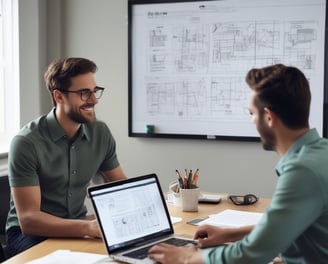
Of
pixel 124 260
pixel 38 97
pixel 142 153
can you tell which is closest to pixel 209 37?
pixel 142 153

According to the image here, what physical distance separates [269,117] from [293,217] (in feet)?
0.92

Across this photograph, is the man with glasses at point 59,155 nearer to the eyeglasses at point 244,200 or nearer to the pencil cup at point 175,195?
the pencil cup at point 175,195

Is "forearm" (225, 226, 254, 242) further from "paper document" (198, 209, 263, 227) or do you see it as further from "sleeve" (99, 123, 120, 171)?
"sleeve" (99, 123, 120, 171)

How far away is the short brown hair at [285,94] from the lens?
133 cm

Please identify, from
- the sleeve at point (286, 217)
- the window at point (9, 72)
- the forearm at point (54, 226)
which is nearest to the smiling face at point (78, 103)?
the forearm at point (54, 226)

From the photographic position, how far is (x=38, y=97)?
3.61m

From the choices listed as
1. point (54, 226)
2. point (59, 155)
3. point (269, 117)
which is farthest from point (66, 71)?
point (269, 117)

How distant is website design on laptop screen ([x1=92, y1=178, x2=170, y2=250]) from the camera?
1.65 metres

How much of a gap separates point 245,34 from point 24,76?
154 cm

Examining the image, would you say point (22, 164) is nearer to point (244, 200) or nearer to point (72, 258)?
point (72, 258)

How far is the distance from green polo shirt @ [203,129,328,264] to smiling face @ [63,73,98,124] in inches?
44.3

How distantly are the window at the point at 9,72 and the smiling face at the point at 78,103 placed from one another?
4.66ft

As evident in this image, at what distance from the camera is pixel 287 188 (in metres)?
1.24

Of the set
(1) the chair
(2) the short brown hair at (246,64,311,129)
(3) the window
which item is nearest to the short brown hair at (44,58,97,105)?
(1) the chair
